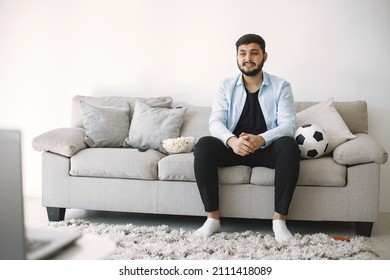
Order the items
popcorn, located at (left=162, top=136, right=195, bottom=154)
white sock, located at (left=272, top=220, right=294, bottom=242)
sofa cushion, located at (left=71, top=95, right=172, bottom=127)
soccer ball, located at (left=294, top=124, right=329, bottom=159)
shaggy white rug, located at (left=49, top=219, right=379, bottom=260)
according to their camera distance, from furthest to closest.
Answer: sofa cushion, located at (left=71, top=95, right=172, bottom=127) < popcorn, located at (left=162, top=136, right=195, bottom=154) < soccer ball, located at (left=294, top=124, right=329, bottom=159) < white sock, located at (left=272, top=220, right=294, bottom=242) < shaggy white rug, located at (left=49, top=219, right=379, bottom=260)

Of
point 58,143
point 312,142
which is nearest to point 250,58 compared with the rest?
point 312,142

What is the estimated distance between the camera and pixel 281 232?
2.28 m

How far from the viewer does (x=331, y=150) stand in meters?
2.58

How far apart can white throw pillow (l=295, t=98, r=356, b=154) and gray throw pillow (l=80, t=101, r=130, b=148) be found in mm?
1056

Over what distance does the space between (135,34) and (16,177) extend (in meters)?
2.72

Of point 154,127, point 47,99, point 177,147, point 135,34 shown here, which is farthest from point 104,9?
point 177,147

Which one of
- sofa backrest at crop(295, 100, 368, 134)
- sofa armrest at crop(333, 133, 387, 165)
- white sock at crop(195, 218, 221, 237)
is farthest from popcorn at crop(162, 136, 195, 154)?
sofa backrest at crop(295, 100, 368, 134)

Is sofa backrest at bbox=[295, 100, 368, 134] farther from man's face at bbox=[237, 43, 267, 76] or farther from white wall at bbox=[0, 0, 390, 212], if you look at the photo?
man's face at bbox=[237, 43, 267, 76]

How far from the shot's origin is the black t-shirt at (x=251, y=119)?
8.52 ft

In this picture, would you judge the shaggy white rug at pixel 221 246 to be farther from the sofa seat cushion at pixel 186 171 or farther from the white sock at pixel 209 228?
→ the sofa seat cushion at pixel 186 171

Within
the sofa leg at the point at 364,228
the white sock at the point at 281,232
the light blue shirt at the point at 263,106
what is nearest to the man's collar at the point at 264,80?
the light blue shirt at the point at 263,106

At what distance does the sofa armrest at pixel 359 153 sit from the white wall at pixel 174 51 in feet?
2.51

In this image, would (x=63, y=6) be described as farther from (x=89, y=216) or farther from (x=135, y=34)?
(x=89, y=216)

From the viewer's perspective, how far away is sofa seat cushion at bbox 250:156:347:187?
2.40 m
